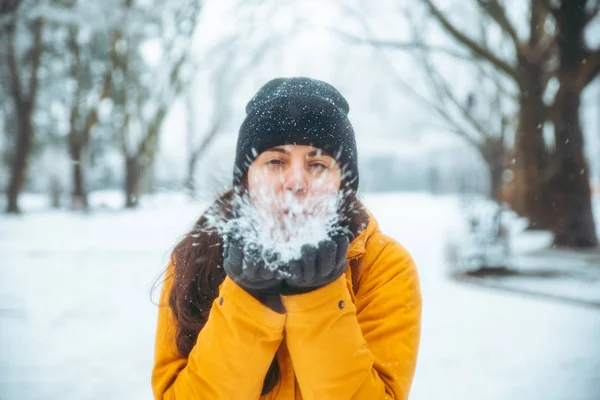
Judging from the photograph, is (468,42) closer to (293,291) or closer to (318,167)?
(318,167)

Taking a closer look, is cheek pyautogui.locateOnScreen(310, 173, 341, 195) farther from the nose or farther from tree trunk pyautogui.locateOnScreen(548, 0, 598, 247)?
tree trunk pyautogui.locateOnScreen(548, 0, 598, 247)

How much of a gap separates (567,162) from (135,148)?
15.9m

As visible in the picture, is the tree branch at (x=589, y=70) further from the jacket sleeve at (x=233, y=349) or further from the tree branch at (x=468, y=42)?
the jacket sleeve at (x=233, y=349)

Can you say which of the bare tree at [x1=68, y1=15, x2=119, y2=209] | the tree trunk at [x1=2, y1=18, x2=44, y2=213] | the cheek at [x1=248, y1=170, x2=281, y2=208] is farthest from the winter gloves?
the bare tree at [x1=68, y1=15, x2=119, y2=209]

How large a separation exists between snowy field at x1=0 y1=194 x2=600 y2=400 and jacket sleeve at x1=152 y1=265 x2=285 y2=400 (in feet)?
1.33

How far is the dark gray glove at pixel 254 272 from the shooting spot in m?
0.94

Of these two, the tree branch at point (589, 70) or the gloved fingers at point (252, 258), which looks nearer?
the gloved fingers at point (252, 258)

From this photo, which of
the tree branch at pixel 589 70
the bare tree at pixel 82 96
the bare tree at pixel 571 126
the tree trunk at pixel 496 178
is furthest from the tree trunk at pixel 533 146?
the bare tree at pixel 82 96

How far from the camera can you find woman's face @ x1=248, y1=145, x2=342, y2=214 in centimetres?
103

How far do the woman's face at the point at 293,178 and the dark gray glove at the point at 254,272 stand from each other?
10 centimetres

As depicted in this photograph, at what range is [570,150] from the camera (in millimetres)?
8789

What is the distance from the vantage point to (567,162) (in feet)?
29.1

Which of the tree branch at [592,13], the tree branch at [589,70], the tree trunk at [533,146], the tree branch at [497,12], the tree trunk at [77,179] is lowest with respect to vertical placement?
the tree trunk at [77,179]

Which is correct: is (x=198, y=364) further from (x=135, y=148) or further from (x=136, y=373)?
(x=135, y=148)
